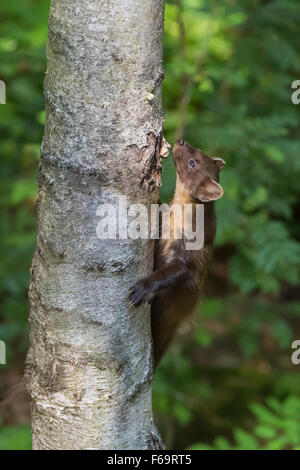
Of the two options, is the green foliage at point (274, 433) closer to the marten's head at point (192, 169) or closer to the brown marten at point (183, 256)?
the brown marten at point (183, 256)

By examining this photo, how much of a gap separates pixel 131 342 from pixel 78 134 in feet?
2.88

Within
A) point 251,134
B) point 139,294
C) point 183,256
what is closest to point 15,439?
point 183,256

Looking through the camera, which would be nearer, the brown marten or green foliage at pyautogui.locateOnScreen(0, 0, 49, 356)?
the brown marten

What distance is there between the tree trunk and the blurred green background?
4.16 ft

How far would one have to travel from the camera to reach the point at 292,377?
567 cm

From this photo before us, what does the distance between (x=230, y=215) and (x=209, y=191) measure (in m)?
0.68

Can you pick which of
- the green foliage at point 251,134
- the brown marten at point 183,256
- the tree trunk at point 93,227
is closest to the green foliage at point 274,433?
the brown marten at point 183,256

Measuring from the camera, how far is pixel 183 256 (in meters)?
3.46

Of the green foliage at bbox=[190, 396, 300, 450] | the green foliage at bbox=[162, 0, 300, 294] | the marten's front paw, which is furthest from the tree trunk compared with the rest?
the green foliage at bbox=[162, 0, 300, 294]

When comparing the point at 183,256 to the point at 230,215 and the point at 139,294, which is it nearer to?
the point at 230,215

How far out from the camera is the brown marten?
343cm

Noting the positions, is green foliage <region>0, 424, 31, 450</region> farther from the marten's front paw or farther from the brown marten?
the marten's front paw
